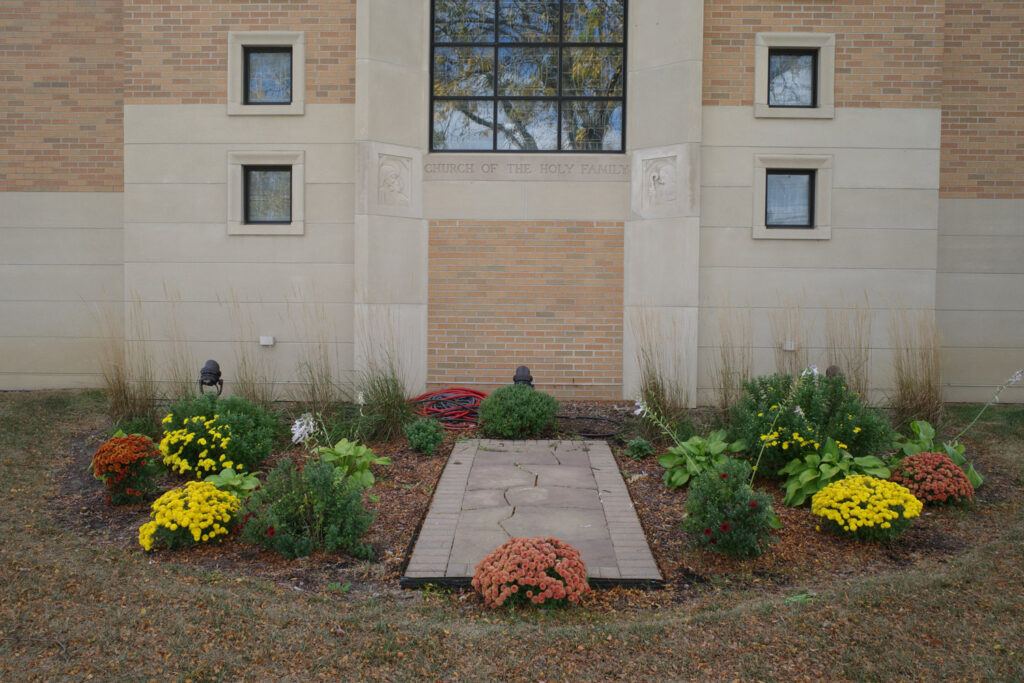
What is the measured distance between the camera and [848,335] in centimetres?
795

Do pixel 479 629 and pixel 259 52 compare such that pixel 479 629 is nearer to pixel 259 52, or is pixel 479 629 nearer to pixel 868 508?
pixel 868 508

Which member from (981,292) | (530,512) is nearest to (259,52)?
(530,512)

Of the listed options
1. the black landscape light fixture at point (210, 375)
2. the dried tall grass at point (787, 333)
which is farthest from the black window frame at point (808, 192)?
the black landscape light fixture at point (210, 375)

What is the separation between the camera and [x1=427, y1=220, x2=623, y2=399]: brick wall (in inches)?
325

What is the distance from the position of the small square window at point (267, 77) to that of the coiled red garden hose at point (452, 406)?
4020 millimetres

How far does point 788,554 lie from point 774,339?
4.40 metres

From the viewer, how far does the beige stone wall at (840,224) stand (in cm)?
809

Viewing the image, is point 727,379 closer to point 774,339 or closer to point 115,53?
point 774,339

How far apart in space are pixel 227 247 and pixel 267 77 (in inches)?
82.3

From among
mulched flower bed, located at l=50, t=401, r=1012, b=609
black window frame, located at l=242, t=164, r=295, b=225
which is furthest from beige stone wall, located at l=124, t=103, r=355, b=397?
mulched flower bed, located at l=50, t=401, r=1012, b=609

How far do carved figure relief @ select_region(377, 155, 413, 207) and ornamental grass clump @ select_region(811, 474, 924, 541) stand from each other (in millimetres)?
5595

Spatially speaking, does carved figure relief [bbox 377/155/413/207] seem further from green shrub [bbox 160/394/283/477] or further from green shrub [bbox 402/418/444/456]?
green shrub [bbox 160/394/283/477]

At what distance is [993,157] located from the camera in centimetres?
845

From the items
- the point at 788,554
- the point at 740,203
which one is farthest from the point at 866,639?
the point at 740,203
